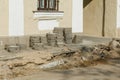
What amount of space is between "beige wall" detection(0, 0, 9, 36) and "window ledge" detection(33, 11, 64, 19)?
42.5 inches

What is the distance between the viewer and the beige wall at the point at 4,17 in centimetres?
854

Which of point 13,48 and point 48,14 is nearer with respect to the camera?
point 13,48

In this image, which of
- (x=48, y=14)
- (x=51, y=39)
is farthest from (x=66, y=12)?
(x=51, y=39)

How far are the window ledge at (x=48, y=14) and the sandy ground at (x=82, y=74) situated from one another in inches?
90.7

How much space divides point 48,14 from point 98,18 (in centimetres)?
478

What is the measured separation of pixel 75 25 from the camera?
10.9 metres

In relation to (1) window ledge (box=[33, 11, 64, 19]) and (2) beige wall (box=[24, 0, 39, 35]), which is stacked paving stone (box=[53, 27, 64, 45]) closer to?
(1) window ledge (box=[33, 11, 64, 19])

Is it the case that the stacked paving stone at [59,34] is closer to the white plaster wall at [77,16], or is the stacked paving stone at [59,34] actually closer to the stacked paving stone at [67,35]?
the stacked paving stone at [67,35]

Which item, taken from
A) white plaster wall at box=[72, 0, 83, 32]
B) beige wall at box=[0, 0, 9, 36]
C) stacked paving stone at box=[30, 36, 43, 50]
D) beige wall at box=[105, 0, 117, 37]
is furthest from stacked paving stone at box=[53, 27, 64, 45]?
beige wall at box=[105, 0, 117, 37]

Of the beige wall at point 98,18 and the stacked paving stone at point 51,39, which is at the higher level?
the beige wall at point 98,18

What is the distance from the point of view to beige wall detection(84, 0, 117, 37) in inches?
525

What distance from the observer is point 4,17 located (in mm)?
8633

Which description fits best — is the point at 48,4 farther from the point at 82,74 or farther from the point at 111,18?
the point at 111,18

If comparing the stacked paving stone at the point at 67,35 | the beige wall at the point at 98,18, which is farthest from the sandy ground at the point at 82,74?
the beige wall at the point at 98,18
